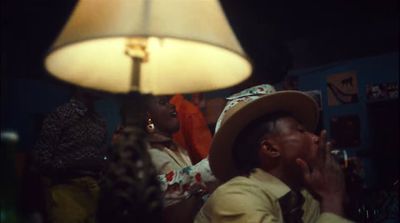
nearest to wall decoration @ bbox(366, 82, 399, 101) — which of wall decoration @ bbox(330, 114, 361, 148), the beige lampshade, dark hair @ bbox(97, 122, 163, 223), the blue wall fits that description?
the blue wall

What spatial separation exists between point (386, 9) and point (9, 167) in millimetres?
4475

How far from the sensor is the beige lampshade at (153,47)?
0.80 m

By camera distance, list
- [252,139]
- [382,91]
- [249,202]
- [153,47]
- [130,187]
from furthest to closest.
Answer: [382,91] → [252,139] → [249,202] → [153,47] → [130,187]

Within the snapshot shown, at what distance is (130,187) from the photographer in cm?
79

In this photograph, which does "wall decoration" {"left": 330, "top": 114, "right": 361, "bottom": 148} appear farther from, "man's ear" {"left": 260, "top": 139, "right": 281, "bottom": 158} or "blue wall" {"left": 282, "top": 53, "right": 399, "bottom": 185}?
"man's ear" {"left": 260, "top": 139, "right": 281, "bottom": 158}

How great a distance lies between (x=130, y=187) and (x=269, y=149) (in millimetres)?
893

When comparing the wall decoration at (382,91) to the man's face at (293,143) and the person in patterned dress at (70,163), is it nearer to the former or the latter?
the person in patterned dress at (70,163)

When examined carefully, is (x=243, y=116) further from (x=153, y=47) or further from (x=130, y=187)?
(x=130, y=187)

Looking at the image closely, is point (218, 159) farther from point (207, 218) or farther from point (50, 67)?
point (50, 67)

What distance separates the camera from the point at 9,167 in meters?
0.81

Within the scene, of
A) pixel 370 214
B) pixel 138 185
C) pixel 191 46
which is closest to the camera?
pixel 138 185


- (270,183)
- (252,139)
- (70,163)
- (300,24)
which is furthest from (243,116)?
(300,24)

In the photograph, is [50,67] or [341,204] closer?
[50,67]

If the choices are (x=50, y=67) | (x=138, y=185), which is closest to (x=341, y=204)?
(x=138, y=185)
